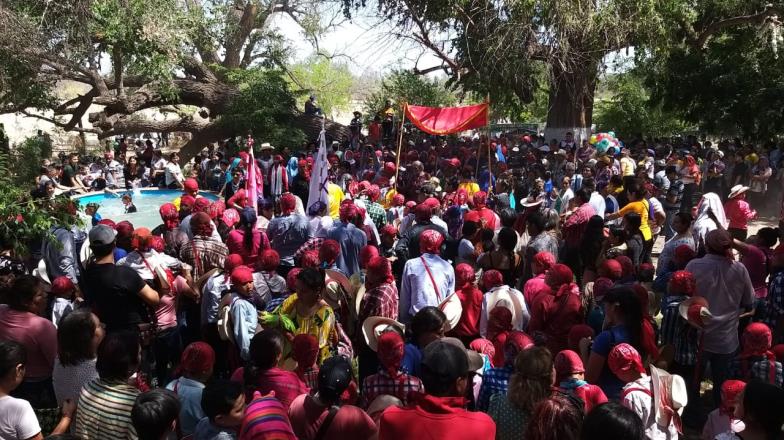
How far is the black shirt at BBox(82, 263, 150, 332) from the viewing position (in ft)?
16.9

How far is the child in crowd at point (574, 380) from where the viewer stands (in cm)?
359

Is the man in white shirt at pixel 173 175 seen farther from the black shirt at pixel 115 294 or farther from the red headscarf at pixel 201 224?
the black shirt at pixel 115 294

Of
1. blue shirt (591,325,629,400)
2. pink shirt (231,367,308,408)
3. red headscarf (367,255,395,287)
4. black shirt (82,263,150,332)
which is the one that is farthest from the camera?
red headscarf (367,255,395,287)

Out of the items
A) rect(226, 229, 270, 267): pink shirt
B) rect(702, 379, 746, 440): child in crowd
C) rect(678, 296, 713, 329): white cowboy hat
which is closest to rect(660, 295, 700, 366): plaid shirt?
rect(678, 296, 713, 329): white cowboy hat

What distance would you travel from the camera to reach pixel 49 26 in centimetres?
1580

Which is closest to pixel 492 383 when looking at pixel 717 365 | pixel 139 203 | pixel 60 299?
pixel 717 365

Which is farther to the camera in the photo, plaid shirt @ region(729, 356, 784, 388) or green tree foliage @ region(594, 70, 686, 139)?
green tree foliage @ region(594, 70, 686, 139)

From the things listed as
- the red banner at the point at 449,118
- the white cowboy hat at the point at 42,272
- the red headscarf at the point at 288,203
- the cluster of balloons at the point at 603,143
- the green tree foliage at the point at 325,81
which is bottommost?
the white cowboy hat at the point at 42,272

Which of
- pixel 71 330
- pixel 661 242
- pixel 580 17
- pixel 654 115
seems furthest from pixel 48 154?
pixel 654 115

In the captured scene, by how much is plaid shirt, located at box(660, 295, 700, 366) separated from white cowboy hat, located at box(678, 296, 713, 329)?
0.42ft

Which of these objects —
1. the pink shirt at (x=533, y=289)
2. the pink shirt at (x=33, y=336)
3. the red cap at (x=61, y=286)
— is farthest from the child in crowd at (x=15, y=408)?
the pink shirt at (x=533, y=289)

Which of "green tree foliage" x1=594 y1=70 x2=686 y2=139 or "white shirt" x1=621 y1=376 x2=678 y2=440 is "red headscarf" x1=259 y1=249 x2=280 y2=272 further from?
A: "green tree foliage" x1=594 y1=70 x2=686 y2=139

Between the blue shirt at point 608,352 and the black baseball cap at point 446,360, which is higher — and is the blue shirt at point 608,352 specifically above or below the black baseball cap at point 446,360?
below

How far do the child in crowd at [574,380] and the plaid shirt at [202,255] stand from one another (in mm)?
3412
